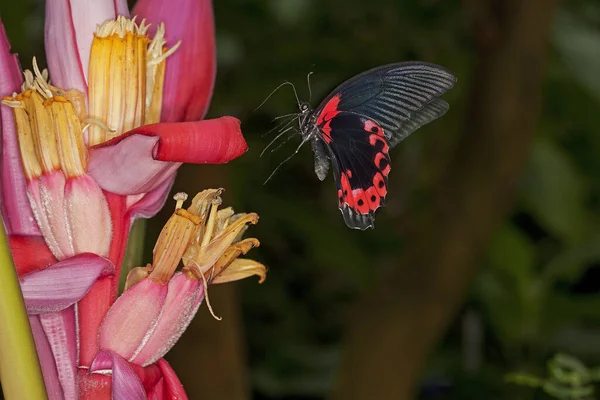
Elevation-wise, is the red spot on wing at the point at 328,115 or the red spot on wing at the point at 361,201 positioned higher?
the red spot on wing at the point at 328,115

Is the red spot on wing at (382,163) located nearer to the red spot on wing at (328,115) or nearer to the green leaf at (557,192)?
the red spot on wing at (328,115)

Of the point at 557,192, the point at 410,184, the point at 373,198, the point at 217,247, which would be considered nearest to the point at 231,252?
the point at 217,247

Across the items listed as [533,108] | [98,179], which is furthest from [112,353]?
[533,108]

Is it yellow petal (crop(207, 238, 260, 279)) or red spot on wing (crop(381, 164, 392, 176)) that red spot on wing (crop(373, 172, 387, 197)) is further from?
yellow petal (crop(207, 238, 260, 279))

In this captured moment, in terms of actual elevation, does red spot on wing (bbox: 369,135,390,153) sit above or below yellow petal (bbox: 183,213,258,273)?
above

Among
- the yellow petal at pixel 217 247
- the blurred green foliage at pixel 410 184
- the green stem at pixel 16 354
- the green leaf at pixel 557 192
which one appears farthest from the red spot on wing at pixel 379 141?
the green leaf at pixel 557 192

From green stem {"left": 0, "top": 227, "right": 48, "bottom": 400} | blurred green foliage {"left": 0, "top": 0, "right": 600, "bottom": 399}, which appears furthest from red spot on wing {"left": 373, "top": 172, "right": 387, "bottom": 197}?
blurred green foliage {"left": 0, "top": 0, "right": 600, "bottom": 399}
